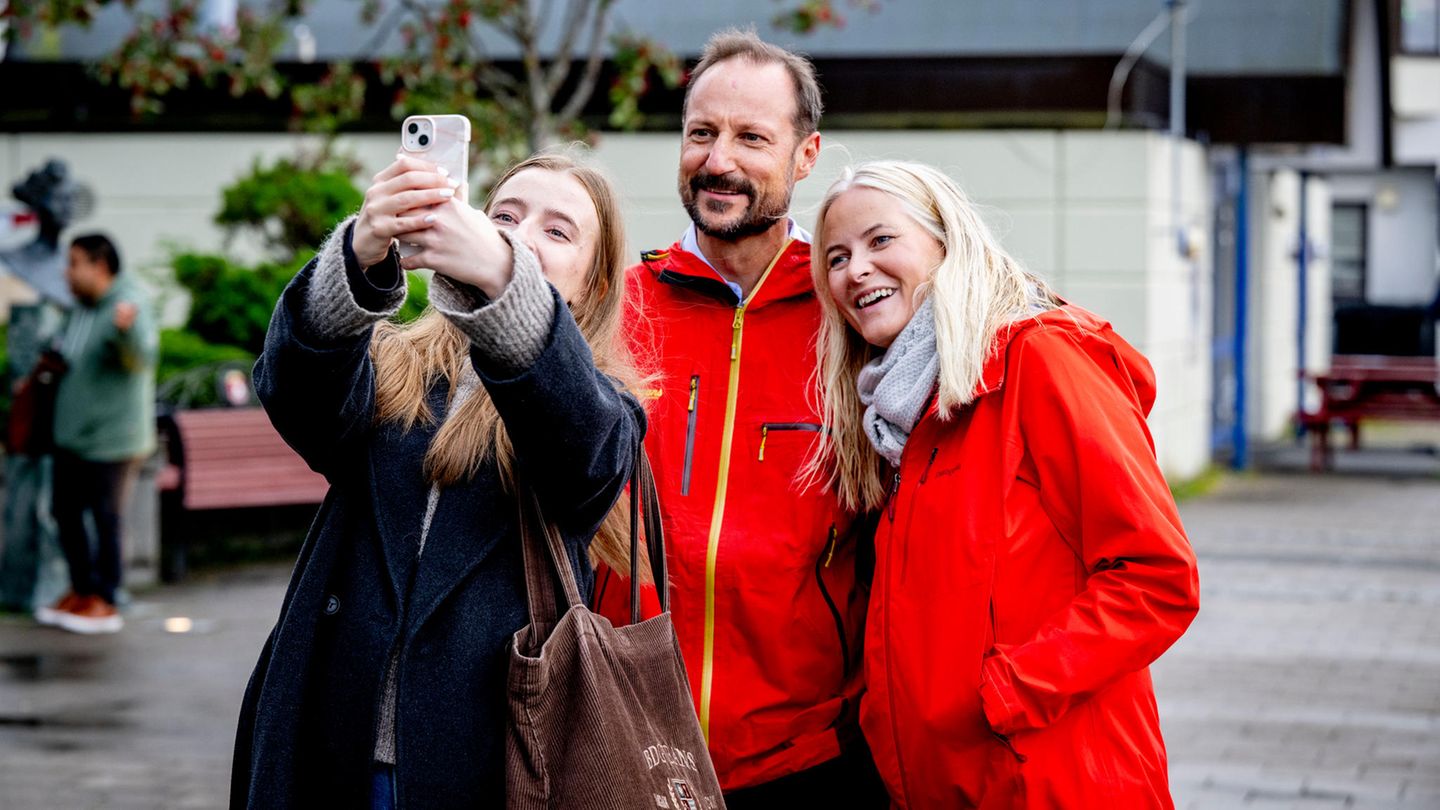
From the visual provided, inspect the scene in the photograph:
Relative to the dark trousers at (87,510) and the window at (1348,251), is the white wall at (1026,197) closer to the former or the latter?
the dark trousers at (87,510)

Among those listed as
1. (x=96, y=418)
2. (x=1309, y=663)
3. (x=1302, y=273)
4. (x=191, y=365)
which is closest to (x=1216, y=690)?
(x=1309, y=663)

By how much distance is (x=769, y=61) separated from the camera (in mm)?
3457

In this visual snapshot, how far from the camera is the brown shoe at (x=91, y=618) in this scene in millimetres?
8977

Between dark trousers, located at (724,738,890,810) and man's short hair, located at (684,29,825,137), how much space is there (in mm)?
1190

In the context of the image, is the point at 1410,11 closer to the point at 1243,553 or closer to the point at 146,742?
the point at 1243,553

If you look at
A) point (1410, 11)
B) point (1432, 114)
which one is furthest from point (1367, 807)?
point (1410, 11)

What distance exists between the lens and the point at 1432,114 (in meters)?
28.1

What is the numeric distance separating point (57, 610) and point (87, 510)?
0.53m

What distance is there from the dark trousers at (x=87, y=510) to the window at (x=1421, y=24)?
82.3 feet

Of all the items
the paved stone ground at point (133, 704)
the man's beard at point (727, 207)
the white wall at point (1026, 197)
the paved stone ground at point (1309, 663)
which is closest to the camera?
the man's beard at point (727, 207)

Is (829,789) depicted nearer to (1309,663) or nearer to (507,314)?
(507,314)

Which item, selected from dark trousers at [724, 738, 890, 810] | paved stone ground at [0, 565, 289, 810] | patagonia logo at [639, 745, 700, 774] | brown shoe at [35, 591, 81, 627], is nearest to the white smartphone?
patagonia logo at [639, 745, 700, 774]

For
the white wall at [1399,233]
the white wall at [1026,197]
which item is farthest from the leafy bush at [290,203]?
the white wall at [1399,233]

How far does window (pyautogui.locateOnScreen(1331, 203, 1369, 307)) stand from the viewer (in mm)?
35531
